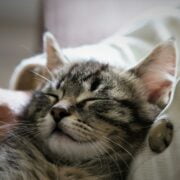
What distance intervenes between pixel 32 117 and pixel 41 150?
0.29 ft

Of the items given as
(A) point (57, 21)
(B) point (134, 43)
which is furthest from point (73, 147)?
(A) point (57, 21)

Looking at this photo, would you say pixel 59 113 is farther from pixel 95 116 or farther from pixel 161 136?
pixel 161 136

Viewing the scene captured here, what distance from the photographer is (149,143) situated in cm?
74

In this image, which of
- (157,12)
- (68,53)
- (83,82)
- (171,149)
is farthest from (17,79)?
(171,149)

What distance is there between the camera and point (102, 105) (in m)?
0.82

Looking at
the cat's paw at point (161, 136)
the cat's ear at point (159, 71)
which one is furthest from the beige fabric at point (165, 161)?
the cat's ear at point (159, 71)

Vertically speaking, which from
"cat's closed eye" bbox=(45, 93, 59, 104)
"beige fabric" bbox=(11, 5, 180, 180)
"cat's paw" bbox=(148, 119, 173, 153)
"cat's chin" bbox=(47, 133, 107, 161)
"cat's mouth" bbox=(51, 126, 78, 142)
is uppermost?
"beige fabric" bbox=(11, 5, 180, 180)

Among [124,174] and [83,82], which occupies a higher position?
[83,82]

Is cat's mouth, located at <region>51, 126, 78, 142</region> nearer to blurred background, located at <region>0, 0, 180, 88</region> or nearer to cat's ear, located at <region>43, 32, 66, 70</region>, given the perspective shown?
cat's ear, located at <region>43, 32, 66, 70</region>

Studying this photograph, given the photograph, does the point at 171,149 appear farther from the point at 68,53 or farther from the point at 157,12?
the point at 157,12

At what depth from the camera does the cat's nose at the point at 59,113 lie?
780mm

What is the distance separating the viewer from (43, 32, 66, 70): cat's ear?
40.3 inches

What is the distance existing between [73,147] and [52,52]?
0.33m

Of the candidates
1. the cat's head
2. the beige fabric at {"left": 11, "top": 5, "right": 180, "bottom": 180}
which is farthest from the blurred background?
the cat's head
